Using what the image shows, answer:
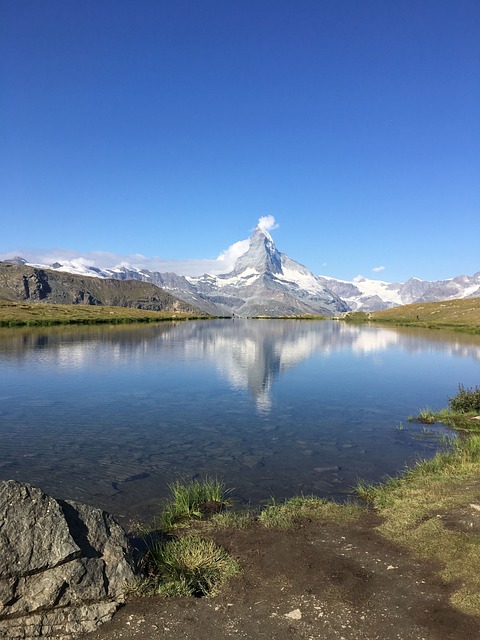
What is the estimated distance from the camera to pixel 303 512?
1902 centimetres

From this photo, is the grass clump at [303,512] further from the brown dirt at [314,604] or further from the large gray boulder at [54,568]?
the large gray boulder at [54,568]

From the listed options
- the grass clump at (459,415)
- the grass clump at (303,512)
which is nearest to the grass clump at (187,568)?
the grass clump at (303,512)

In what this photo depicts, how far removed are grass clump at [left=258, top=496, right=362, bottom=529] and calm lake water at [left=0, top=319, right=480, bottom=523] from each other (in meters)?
1.93

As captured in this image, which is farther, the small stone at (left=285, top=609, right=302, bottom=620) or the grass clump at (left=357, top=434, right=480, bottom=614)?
the grass clump at (left=357, top=434, right=480, bottom=614)

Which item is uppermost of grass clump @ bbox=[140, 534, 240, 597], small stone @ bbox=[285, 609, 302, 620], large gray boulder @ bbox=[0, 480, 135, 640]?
large gray boulder @ bbox=[0, 480, 135, 640]

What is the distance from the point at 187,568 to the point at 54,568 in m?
4.18

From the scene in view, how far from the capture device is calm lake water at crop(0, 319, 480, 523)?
2430 cm

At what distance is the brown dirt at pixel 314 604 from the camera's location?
1107 centimetres

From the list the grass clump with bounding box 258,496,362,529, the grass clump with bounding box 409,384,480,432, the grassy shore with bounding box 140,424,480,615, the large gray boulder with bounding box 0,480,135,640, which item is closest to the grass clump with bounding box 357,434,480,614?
the grassy shore with bounding box 140,424,480,615

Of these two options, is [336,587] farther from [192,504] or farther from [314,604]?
[192,504]

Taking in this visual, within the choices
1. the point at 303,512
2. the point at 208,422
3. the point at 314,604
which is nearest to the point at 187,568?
the point at 314,604

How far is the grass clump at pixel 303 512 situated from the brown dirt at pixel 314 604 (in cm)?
223

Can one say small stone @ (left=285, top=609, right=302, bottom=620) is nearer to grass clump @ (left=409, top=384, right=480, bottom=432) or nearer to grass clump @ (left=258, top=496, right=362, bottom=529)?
grass clump @ (left=258, top=496, right=362, bottom=529)

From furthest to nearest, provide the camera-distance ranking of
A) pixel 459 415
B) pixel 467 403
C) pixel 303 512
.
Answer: pixel 467 403 < pixel 459 415 < pixel 303 512
